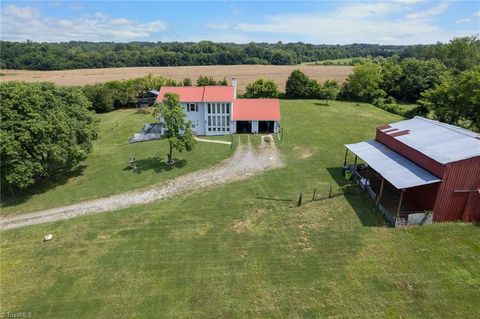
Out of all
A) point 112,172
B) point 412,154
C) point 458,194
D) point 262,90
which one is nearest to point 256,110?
point 112,172

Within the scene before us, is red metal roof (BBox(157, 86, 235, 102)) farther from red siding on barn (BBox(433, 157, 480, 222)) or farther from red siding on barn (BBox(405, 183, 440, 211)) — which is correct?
red siding on barn (BBox(433, 157, 480, 222))

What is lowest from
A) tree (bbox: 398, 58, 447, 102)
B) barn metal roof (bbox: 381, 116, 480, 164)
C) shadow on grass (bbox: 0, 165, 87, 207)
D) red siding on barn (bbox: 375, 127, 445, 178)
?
shadow on grass (bbox: 0, 165, 87, 207)

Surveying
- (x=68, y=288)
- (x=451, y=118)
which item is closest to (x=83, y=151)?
(x=68, y=288)

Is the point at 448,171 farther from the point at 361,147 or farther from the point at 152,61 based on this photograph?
the point at 152,61

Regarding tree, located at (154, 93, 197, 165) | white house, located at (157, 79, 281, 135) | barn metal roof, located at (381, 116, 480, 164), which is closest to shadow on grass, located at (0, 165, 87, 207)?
tree, located at (154, 93, 197, 165)

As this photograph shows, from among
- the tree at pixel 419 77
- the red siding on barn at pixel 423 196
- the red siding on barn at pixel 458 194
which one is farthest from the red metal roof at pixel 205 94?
the tree at pixel 419 77

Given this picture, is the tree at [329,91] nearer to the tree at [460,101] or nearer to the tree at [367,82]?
the tree at [367,82]

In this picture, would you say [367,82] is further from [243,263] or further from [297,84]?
[243,263]
